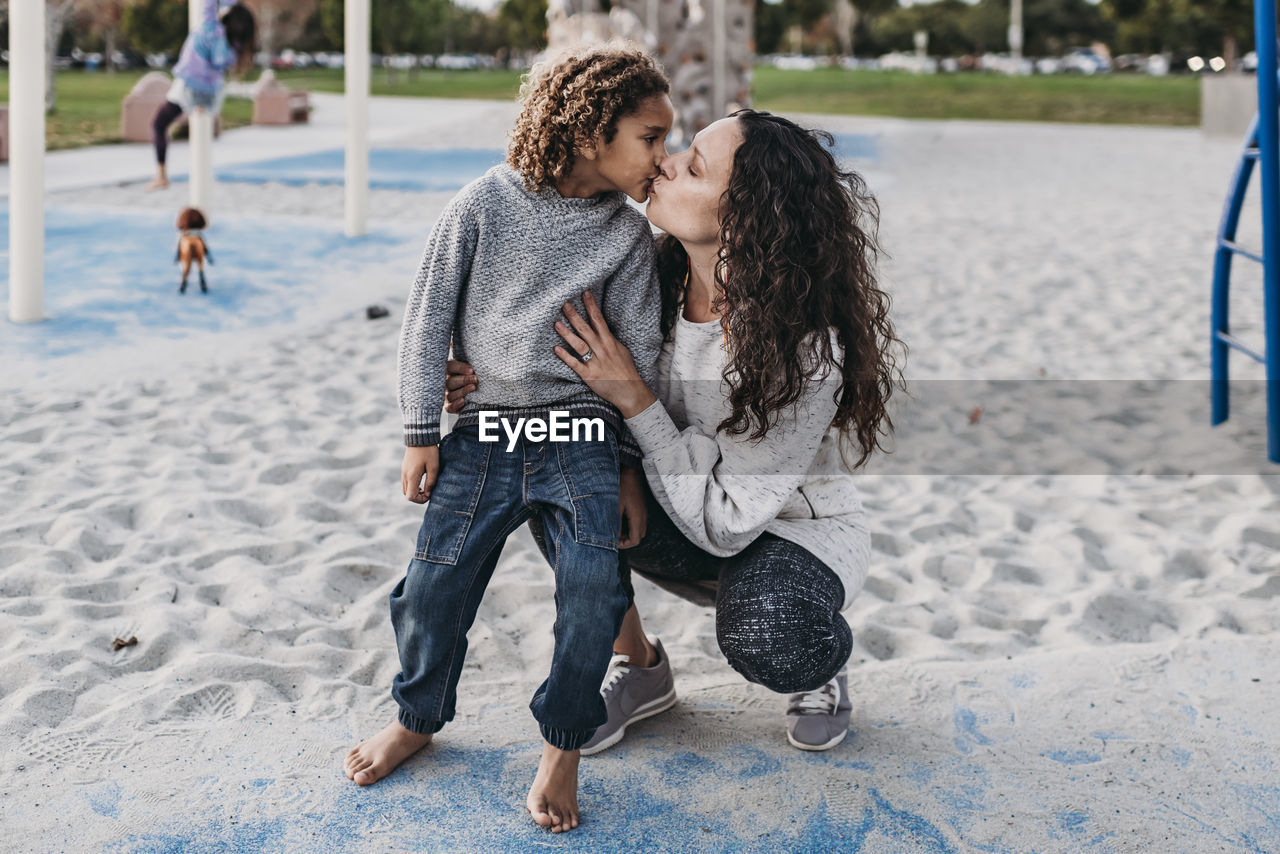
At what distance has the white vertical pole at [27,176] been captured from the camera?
5750mm

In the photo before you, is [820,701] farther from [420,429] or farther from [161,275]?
[161,275]

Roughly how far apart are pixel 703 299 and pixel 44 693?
1639mm

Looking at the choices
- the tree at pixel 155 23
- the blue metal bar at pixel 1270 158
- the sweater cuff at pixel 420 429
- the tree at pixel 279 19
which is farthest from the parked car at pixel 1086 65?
the sweater cuff at pixel 420 429

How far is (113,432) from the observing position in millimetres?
4488

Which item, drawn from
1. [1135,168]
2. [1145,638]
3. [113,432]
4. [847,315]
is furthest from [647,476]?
[1135,168]

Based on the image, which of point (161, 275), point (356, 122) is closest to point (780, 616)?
point (161, 275)

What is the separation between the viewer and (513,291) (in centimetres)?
234

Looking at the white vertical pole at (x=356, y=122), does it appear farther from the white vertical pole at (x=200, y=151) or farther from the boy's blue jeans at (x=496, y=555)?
the boy's blue jeans at (x=496, y=555)

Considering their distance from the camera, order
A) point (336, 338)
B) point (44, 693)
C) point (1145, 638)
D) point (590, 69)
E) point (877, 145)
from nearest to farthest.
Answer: point (590, 69) < point (44, 693) < point (1145, 638) < point (336, 338) < point (877, 145)

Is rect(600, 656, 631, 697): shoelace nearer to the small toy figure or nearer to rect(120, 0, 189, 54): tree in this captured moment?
the small toy figure

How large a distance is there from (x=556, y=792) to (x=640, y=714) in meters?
0.41

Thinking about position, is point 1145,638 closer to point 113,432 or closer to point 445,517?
point 445,517

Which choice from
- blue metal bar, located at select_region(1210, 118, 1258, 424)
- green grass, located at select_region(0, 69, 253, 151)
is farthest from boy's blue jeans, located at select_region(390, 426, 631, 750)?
green grass, located at select_region(0, 69, 253, 151)

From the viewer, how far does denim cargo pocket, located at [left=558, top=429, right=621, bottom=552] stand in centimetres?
226
